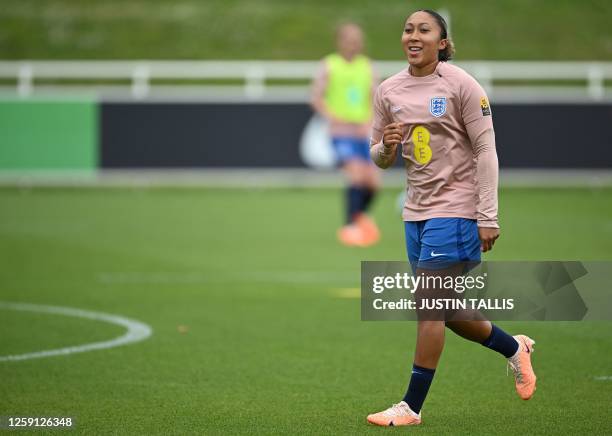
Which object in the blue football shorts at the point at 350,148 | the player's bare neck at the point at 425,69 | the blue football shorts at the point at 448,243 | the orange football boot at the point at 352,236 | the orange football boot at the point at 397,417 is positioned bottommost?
the orange football boot at the point at 352,236

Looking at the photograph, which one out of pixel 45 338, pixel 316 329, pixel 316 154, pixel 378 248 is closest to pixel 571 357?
pixel 316 329

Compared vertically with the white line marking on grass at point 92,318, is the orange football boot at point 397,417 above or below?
above

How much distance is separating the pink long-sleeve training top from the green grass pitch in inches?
44.9

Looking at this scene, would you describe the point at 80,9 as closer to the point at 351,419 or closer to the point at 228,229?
the point at 228,229

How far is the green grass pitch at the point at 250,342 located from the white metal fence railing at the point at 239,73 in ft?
29.2

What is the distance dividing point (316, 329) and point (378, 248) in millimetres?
5500

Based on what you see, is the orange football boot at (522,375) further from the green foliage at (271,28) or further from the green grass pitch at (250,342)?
the green foliage at (271,28)

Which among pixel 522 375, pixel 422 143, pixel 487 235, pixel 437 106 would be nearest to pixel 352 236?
pixel 522 375

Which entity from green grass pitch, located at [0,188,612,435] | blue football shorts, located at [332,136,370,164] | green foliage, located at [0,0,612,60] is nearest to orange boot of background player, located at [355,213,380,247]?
green grass pitch, located at [0,188,612,435]

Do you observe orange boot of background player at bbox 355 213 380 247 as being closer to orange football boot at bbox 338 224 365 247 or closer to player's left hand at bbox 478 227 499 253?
orange football boot at bbox 338 224 365 247

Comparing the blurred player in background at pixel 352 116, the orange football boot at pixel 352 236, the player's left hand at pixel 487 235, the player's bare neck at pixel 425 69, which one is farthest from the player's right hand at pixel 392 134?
the blurred player in background at pixel 352 116

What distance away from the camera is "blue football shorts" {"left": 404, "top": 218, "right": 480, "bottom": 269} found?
640 cm

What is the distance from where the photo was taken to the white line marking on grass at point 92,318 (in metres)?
8.58

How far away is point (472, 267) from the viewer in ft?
21.3
